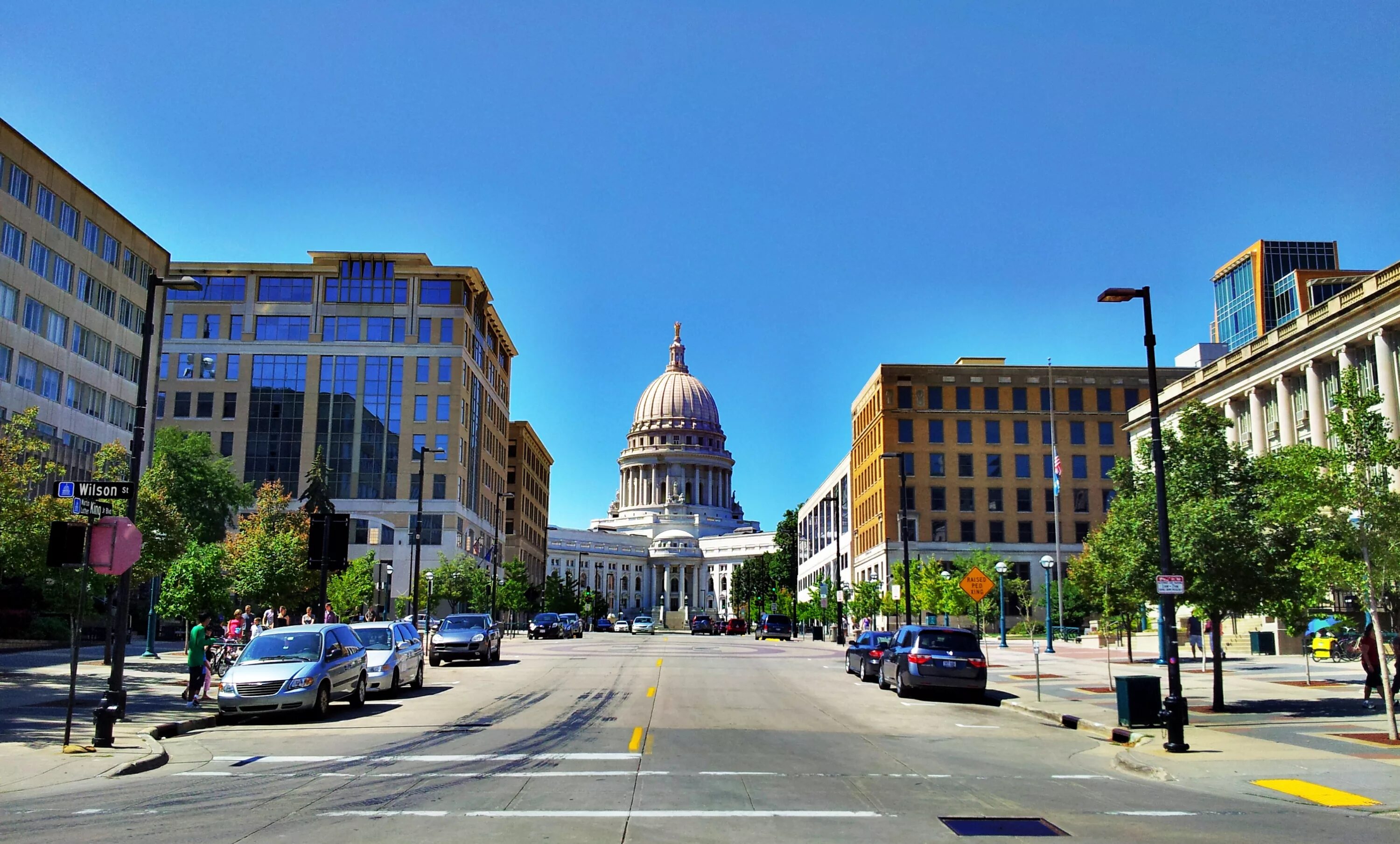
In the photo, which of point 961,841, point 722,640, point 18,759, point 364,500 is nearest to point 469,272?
point 364,500

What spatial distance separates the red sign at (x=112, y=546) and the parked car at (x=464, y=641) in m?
22.8

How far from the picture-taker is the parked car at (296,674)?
1975 cm

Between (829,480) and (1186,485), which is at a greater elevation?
(829,480)

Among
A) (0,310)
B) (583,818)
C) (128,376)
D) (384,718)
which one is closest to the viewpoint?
(583,818)

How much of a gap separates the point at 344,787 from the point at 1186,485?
16.2 m

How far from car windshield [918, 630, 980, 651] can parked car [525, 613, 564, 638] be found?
45.1 metres

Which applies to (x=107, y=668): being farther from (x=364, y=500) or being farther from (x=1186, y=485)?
(x=364, y=500)

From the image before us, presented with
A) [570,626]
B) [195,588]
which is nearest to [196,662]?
[195,588]

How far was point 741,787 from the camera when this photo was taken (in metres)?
12.5

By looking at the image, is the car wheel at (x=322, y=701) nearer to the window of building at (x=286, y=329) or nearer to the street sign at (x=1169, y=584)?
the street sign at (x=1169, y=584)

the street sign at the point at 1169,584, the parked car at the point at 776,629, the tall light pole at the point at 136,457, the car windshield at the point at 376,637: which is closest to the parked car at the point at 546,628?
the parked car at the point at 776,629

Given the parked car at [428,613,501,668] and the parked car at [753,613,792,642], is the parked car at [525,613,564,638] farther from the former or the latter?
the parked car at [428,613,501,668]

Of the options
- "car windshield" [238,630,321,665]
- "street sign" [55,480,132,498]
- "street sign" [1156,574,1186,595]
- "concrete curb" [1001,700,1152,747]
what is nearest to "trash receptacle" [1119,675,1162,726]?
"concrete curb" [1001,700,1152,747]

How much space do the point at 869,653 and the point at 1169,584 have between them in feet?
54.1
